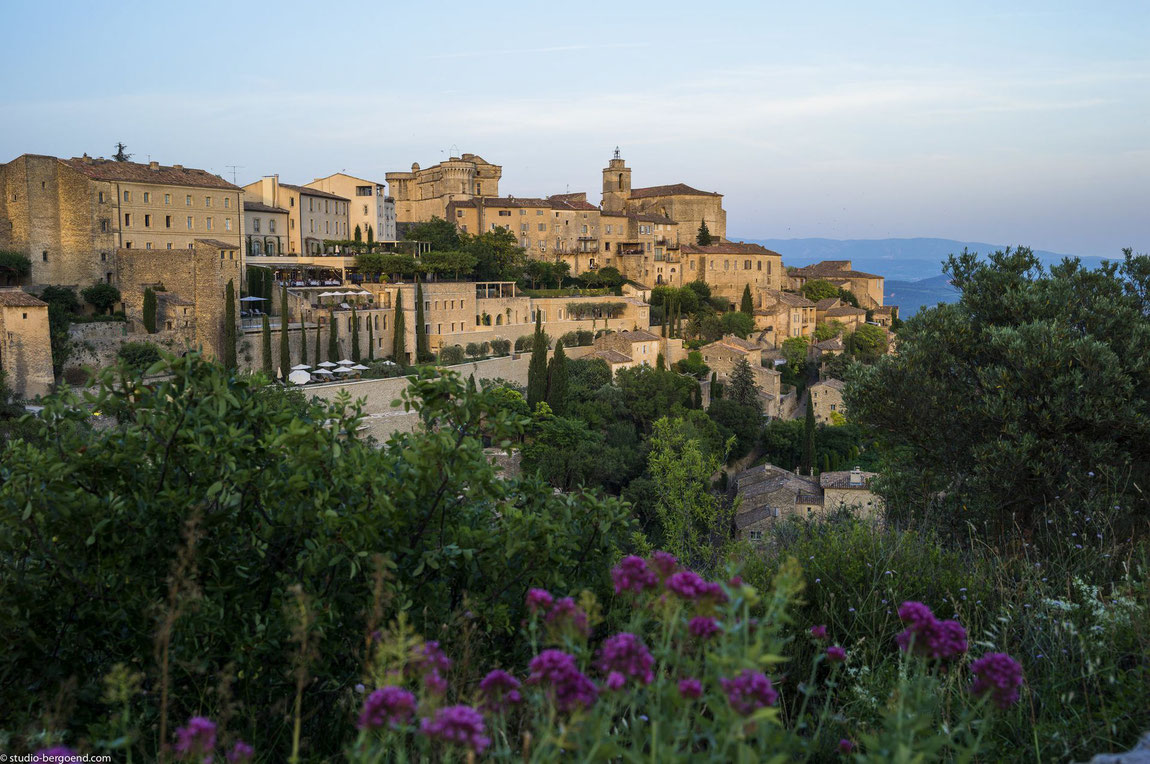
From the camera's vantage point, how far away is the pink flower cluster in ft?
7.64

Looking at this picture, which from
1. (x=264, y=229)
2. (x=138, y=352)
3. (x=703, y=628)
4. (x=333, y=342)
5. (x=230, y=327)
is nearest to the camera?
(x=703, y=628)

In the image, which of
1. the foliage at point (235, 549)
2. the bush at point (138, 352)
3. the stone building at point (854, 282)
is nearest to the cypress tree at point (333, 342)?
the bush at point (138, 352)

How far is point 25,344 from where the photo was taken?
2692 cm

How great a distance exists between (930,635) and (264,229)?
45778mm

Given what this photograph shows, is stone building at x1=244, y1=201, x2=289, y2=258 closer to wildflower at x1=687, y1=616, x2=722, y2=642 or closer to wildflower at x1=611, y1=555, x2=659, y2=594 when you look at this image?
wildflower at x1=611, y1=555, x2=659, y2=594

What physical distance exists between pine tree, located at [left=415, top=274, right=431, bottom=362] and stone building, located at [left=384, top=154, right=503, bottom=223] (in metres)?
23.1

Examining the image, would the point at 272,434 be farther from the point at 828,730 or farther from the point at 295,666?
the point at 828,730

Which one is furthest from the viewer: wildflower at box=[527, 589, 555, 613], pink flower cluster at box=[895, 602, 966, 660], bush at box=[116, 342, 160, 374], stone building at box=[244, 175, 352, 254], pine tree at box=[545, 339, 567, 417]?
stone building at box=[244, 175, 352, 254]

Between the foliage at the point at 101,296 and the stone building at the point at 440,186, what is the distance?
108ft

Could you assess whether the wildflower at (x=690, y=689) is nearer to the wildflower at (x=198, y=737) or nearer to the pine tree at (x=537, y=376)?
the wildflower at (x=198, y=737)

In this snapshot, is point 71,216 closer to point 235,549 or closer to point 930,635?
point 235,549

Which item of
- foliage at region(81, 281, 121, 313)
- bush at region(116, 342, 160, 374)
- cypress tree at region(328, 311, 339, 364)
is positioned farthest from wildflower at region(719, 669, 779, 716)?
foliage at region(81, 281, 121, 313)

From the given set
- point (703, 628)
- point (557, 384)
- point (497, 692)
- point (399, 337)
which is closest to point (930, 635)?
point (703, 628)

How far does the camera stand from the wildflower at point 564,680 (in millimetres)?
2012
